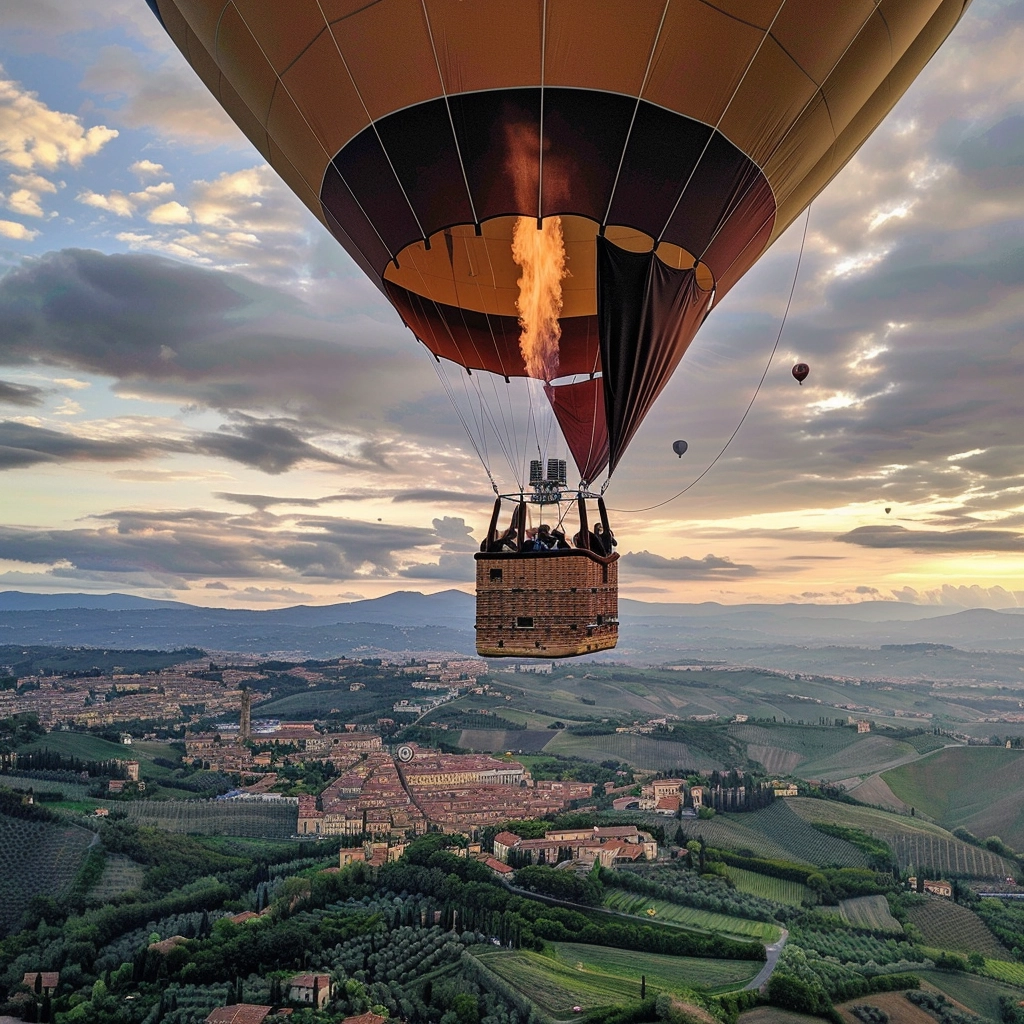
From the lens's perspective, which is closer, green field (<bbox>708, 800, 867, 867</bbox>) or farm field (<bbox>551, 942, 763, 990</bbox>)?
farm field (<bbox>551, 942, 763, 990</bbox>)

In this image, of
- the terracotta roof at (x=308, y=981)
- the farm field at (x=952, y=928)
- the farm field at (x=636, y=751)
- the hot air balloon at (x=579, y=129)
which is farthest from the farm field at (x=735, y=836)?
the hot air balloon at (x=579, y=129)

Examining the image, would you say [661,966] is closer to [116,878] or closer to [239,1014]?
[239,1014]

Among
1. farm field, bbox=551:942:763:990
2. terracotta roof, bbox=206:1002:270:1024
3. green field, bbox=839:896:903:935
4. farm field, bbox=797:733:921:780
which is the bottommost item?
farm field, bbox=551:942:763:990

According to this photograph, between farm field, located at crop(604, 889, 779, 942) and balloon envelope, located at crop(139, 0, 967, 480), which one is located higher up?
balloon envelope, located at crop(139, 0, 967, 480)

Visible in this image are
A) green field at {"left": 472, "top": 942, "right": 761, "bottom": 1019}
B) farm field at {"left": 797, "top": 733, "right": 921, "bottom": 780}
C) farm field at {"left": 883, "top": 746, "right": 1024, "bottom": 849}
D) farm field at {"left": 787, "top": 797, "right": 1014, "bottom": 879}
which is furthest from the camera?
farm field at {"left": 797, "top": 733, "right": 921, "bottom": 780}

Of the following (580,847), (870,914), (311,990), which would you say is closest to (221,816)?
(580,847)

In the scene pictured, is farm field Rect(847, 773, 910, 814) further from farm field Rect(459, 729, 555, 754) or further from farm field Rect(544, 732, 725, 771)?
farm field Rect(459, 729, 555, 754)

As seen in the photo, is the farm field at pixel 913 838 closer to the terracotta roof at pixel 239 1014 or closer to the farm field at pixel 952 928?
the farm field at pixel 952 928

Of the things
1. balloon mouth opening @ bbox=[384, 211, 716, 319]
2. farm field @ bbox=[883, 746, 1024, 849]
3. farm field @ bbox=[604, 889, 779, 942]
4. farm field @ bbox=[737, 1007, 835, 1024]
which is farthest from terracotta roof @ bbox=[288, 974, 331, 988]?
farm field @ bbox=[883, 746, 1024, 849]
